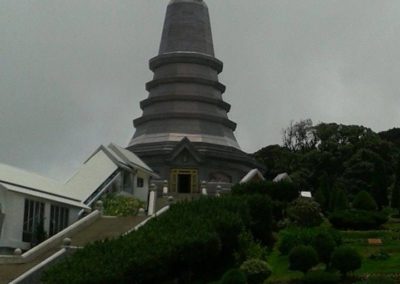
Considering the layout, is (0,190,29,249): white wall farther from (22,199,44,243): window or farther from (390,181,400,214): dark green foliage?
(390,181,400,214): dark green foliage

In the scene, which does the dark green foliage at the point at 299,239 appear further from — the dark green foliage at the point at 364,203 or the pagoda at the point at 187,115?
the pagoda at the point at 187,115

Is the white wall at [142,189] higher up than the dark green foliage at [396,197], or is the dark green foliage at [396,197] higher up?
the white wall at [142,189]

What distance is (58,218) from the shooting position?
3045cm

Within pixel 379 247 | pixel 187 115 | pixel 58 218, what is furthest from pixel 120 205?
pixel 187 115

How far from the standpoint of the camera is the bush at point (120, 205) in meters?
32.8

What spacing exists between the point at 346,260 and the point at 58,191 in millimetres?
17186

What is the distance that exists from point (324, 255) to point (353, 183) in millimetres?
35728

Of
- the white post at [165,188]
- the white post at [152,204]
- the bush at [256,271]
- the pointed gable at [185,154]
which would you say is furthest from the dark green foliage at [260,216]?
the pointed gable at [185,154]

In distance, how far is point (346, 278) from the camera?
19.2 metres

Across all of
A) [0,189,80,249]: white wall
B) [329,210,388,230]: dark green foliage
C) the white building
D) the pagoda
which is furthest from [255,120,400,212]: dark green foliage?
[0,189,80,249]: white wall

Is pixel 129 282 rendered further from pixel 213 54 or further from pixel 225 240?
pixel 213 54

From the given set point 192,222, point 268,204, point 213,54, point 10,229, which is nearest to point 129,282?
point 192,222

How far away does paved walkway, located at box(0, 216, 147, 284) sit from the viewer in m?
21.2

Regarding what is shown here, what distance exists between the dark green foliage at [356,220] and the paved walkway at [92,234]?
8.44 meters
